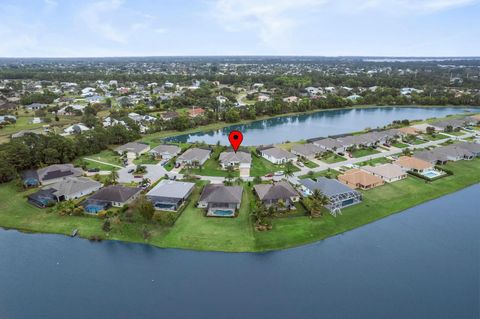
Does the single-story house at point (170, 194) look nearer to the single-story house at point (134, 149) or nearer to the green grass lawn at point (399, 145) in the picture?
the single-story house at point (134, 149)

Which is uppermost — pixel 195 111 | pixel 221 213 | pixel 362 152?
pixel 195 111

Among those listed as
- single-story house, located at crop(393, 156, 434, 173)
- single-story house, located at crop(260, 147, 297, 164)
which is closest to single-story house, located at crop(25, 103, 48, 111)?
single-story house, located at crop(260, 147, 297, 164)

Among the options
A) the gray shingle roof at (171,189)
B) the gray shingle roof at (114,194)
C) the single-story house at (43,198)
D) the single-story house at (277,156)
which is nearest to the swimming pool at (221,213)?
the gray shingle roof at (171,189)

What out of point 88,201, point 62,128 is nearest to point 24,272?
point 88,201

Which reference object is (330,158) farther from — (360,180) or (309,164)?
(360,180)

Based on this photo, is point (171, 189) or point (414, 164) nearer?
point (171, 189)

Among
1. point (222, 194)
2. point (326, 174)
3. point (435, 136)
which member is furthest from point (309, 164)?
point (435, 136)
